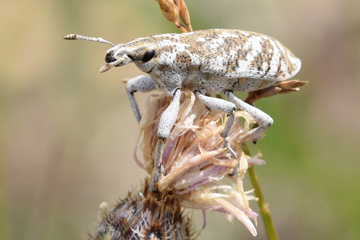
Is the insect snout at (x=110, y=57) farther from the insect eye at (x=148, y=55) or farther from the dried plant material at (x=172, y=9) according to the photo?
the dried plant material at (x=172, y=9)

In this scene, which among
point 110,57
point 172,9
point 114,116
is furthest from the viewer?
point 114,116

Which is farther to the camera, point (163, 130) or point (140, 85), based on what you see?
point (140, 85)

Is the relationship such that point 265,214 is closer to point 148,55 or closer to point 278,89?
point 278,89

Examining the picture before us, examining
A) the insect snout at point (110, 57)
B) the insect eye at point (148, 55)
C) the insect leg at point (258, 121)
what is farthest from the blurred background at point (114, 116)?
the insect leg at point (258, 121)

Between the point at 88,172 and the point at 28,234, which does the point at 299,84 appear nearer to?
the point at 28,234

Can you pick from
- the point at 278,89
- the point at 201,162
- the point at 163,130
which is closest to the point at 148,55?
the point at 163,130

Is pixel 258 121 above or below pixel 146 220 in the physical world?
above
